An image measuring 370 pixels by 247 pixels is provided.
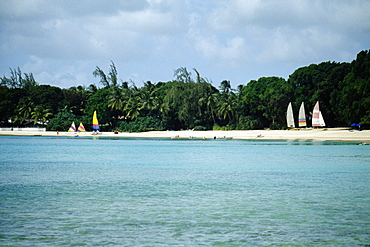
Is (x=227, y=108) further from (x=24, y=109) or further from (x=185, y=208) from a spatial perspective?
(x=185, y=208)

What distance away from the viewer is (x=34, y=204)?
1505 cm

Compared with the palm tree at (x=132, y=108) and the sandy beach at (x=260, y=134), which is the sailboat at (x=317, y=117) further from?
the palm tree at (x=132, y=108)

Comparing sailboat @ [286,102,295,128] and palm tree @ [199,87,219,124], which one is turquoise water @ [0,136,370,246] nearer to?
sailboat @ [286,102,295,128]

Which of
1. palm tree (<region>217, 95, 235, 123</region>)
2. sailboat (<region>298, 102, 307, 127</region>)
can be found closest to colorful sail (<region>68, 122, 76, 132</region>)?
palm tree (<region>217, 95, 235, 123</region>)

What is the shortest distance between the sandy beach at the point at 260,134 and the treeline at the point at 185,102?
2776 millimetres

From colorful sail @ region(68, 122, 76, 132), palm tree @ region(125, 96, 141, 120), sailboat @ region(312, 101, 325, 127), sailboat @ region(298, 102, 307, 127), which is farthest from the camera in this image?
palm tree @ region(125, 96, 141, 120)

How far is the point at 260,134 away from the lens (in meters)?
76.2

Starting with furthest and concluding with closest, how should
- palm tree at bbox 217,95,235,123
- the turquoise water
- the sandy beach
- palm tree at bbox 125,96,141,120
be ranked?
1. palm tree at bbox 125,96,141,120
2. palm tree at bbox 217,95,235,123
3. the sandy beach
4. the turquoise water

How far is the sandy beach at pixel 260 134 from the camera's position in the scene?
217ft

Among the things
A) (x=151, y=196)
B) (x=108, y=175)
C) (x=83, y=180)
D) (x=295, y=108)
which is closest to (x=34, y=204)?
(x=151, y=196)

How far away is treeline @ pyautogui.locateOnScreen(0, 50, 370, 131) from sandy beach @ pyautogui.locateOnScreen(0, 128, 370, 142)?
278 cm

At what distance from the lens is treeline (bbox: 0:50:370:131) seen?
3108 inches

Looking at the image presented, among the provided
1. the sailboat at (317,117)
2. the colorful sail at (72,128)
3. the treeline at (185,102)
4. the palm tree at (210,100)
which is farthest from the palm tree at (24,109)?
the sailboat at (317,117)

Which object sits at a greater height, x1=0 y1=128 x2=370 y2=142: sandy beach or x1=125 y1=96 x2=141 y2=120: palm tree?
x1=125 y1=96 x2=141 y2=120: palm tree
